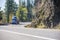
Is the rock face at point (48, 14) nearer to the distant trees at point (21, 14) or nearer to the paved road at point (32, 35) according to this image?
the paved road at point (32, 35)

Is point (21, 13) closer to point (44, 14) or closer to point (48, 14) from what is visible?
point (44, 14)

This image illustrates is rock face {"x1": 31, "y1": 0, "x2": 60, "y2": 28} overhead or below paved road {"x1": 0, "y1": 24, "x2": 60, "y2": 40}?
overhead

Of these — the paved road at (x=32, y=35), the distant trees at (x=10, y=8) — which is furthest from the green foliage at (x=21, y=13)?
the paved road at (x=32, y=35)

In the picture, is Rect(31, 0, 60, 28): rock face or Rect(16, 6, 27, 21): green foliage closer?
Rect(31, 0, 60, 28): rock face

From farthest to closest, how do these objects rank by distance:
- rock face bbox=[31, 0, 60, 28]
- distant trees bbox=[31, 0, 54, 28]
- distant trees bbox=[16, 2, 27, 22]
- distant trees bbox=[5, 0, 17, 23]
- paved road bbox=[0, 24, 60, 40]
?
distant trees bbox=[16, 2, 27, 22]
distant trees bbox=[5, 0, 17, 23]
distant trees bbox=[31, 0, 54, 28]
rock face bbox=[31, 0, 60, 28]
paved road bbox=[0, 24, 60, 40]

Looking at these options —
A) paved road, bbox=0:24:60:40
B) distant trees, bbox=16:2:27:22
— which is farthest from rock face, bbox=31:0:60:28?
distant trees, bbox=16:2:27:22

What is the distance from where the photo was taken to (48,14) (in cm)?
3023

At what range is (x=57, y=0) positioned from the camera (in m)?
30.1

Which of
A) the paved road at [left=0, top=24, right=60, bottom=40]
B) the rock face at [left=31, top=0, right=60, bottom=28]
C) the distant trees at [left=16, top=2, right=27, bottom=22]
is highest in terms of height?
the rock face at [left=31, top=0, right=60, bottom=28]

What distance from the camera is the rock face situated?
95.6 ft

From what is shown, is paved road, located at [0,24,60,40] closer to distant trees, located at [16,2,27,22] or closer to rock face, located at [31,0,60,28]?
rock face, located at [31,0,60,28]

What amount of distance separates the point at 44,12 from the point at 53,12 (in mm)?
2159

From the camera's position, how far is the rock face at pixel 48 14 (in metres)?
29.1

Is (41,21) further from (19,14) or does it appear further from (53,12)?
(19,14)
